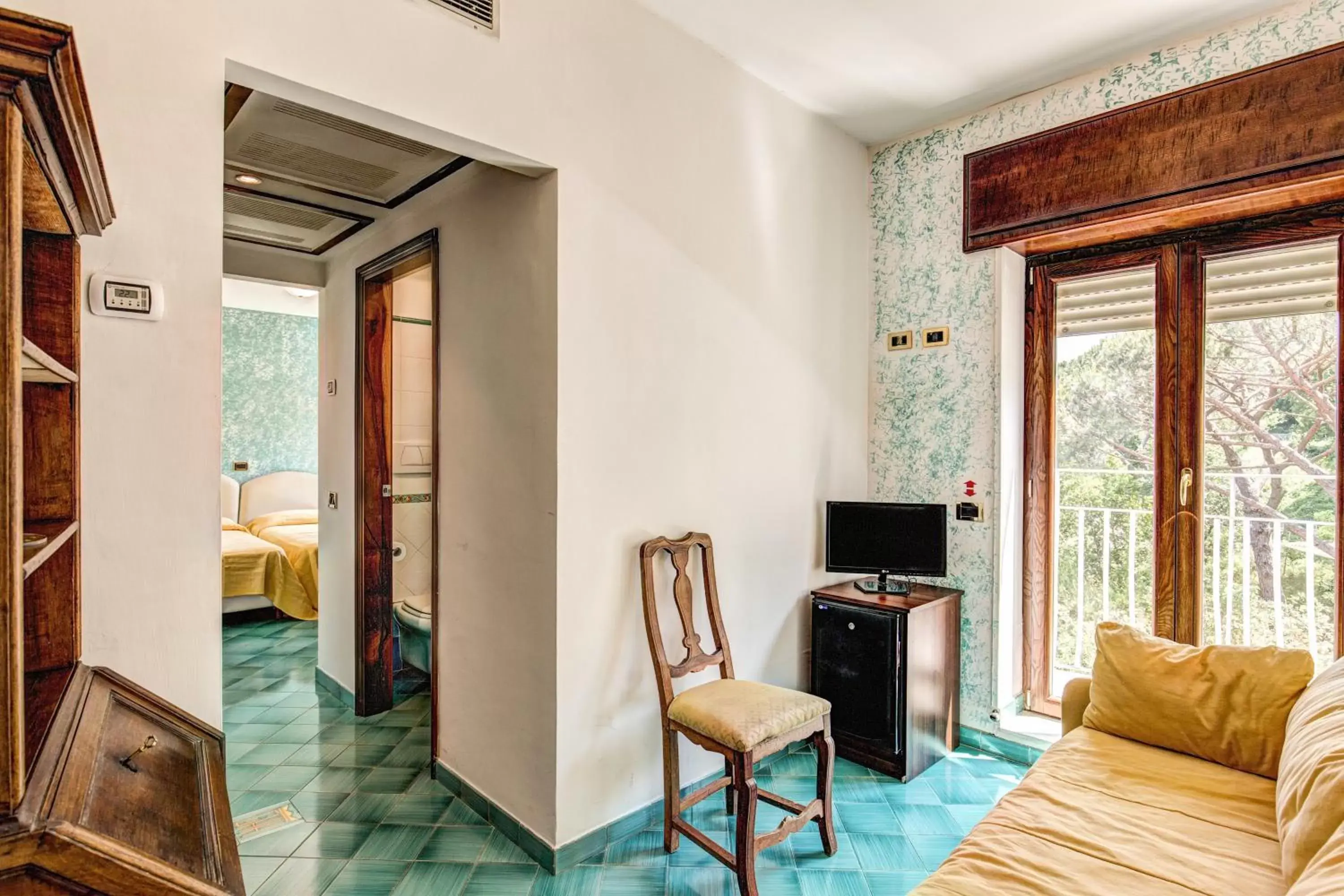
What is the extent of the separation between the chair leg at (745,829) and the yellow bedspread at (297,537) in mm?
4424

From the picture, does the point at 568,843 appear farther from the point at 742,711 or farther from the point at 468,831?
the point at 742,711

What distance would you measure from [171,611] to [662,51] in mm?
2372

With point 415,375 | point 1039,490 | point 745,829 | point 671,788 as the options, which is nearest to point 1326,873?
point 745,829

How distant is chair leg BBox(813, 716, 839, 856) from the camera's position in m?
2.38

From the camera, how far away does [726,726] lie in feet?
7.10

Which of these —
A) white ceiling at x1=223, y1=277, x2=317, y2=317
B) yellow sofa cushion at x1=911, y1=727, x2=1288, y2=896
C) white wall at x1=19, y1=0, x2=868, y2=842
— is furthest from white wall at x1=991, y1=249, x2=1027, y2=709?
white ceiling at x1=223, y1=277, x2=317, y2=317

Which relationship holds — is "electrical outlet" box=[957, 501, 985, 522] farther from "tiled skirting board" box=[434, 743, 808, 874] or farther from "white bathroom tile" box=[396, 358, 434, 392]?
"white bathroom tile" box=[396, 358, 434, 392]

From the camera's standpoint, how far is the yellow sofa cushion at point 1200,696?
6.16ft

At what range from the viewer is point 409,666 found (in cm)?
422

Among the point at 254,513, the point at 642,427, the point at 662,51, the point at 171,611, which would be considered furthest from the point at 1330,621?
the point at 254,513

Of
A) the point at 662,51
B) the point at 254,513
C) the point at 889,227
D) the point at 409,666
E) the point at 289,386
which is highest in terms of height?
the point at 662,51

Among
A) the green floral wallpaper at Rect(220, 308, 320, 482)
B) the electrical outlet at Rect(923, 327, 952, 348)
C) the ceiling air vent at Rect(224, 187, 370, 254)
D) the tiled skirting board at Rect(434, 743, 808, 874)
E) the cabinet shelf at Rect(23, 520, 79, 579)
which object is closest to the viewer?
the cabinet shelf at Rect(23, 520, 79, 579)

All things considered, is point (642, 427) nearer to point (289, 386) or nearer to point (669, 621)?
point (669, 621)

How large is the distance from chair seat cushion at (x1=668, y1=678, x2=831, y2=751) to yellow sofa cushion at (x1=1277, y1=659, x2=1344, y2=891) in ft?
3.93
